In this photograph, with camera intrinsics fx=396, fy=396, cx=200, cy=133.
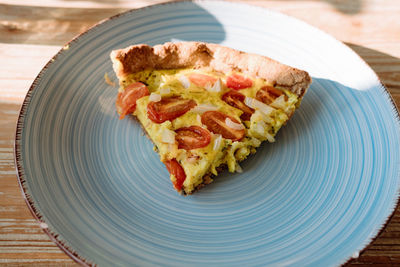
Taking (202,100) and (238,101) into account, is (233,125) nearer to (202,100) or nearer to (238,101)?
(238,101)

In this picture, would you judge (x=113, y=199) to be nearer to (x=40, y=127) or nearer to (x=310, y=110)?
(x=40, y=127)

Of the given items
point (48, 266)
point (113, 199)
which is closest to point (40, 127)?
point (113, 199)

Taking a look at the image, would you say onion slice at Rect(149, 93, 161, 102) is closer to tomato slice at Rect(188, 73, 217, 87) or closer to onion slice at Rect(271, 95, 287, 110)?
tomato slice at Rect(188, 73, 217, 87)

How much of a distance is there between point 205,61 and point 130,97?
30.6 inches

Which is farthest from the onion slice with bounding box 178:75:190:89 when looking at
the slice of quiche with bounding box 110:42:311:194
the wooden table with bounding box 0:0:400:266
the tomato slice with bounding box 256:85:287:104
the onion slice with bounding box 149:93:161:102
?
the wooden table with bounding box 0:0:400:266

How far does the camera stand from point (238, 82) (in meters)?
3.56

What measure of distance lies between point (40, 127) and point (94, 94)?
2.03ft

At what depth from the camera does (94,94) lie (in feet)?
11.7

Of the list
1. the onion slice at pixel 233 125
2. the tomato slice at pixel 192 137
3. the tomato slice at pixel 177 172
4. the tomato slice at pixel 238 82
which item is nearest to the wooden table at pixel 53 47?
the tomato slice at pixel 177 172

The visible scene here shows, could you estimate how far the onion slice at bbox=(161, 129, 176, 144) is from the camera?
313 centimetres

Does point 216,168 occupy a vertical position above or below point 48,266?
above

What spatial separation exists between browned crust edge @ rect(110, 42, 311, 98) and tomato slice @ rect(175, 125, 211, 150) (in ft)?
Answer: 2.46

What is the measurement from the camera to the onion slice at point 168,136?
3.13 meters

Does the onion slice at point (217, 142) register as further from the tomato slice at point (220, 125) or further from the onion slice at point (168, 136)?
the onion slice at point (168, 136)
